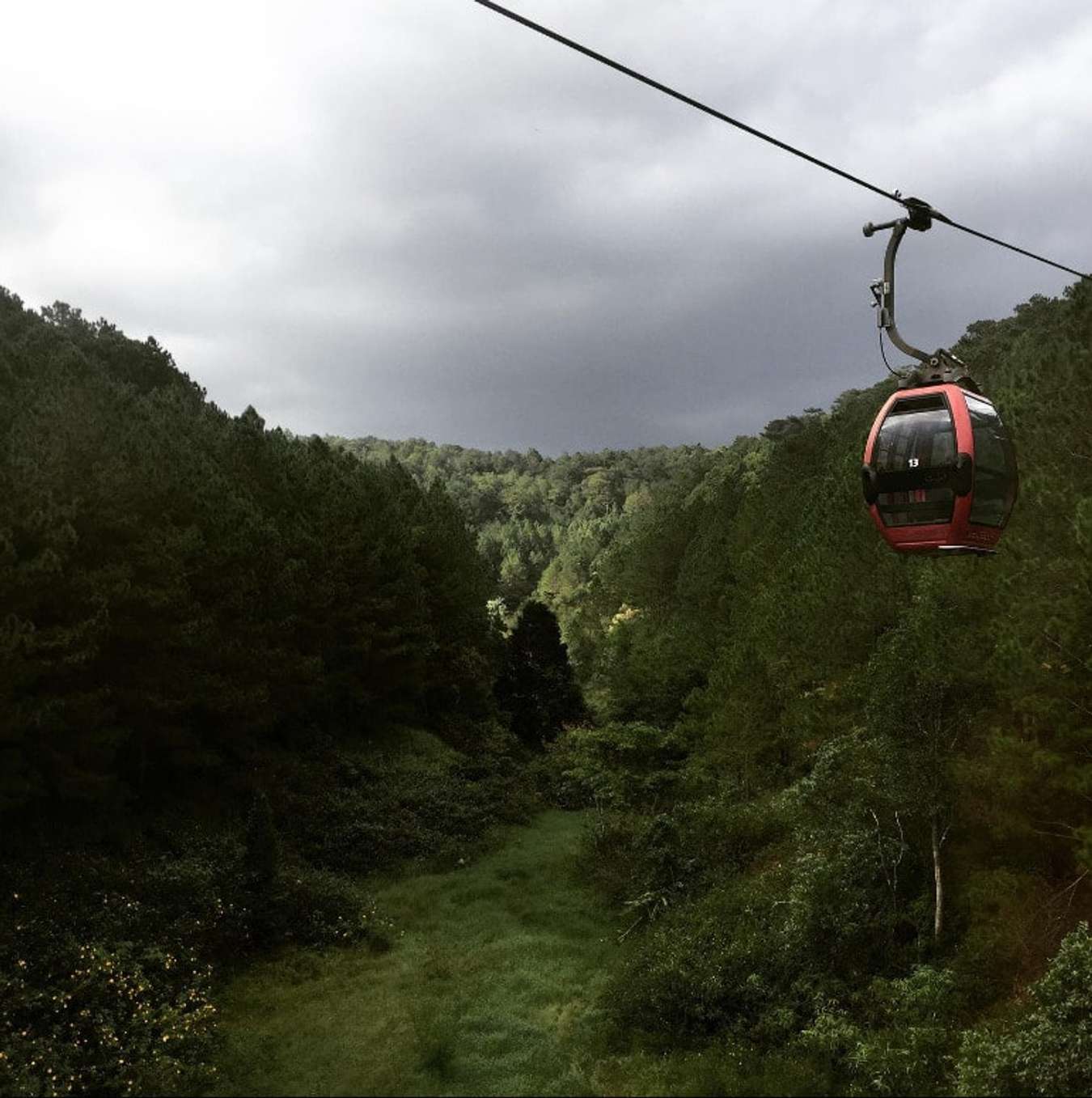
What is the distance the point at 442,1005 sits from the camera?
1362 cm

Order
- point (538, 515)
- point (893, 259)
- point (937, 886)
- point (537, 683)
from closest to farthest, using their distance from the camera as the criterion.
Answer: point (893, 259) < point (937, 886) < point (537, 683) < point (538, 515)

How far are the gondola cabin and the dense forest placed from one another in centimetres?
241

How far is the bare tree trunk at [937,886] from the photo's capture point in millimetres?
15703

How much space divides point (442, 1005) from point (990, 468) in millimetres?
11226

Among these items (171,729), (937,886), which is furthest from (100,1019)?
(937,886)

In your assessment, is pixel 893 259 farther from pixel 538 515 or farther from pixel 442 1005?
pixel 538 515

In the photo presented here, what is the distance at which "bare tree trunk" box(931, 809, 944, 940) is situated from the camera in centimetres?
1570

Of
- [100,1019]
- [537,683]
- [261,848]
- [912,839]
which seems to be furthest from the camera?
[537,683]

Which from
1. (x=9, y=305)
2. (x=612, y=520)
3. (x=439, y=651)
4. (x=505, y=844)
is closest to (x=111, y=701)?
(x=505, y=844)

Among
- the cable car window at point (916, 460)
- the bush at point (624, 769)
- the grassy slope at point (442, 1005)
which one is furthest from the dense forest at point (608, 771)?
the cable car window at point (916, 460)

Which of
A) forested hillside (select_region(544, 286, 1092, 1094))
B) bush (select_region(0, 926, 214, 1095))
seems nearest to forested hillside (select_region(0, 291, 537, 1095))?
bush (select_region(0, 926, 214, 1095))

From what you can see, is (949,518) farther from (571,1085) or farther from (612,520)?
(612,520)

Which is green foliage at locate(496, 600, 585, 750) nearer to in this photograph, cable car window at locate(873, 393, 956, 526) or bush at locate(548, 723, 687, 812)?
bush at locate(548, 723, 687, 812)

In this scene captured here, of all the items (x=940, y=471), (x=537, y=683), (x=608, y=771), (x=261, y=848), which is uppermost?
(x=940, y=471)
